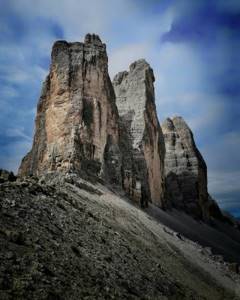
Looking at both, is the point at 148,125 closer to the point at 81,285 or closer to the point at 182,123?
the point at 182,123

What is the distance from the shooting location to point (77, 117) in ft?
111

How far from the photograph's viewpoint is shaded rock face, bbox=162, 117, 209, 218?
244 feet

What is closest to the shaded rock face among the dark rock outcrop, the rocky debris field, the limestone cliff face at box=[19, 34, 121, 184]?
the dark rock outcrop

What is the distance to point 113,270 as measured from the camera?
1305 cm

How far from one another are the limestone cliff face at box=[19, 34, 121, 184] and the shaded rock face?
37.3 metres

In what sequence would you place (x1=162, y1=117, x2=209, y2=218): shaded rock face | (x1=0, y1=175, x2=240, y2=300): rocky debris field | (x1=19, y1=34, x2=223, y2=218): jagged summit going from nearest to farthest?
(x1=0, y1=175, x2=240, y2=300): rocky debris field → (x1=19, y1=34, x2=223, y2=218): jagged summit → (x1=162, y1=117, x2=209, y2=218): shaded rock face

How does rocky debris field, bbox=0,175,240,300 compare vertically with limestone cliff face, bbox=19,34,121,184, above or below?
below

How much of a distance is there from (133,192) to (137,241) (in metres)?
20.4

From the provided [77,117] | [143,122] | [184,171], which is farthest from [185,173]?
[77,117]

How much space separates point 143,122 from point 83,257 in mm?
43803

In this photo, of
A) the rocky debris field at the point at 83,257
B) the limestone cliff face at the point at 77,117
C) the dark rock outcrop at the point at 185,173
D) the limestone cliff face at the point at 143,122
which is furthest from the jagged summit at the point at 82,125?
the dark rock outcrop at the point at 185,173

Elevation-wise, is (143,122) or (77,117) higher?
(143,122)

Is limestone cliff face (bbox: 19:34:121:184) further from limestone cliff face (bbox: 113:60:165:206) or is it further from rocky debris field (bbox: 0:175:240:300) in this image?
limestone cliff face (bbox: 113:60:165:206)

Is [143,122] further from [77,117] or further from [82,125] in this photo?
[82,125]
